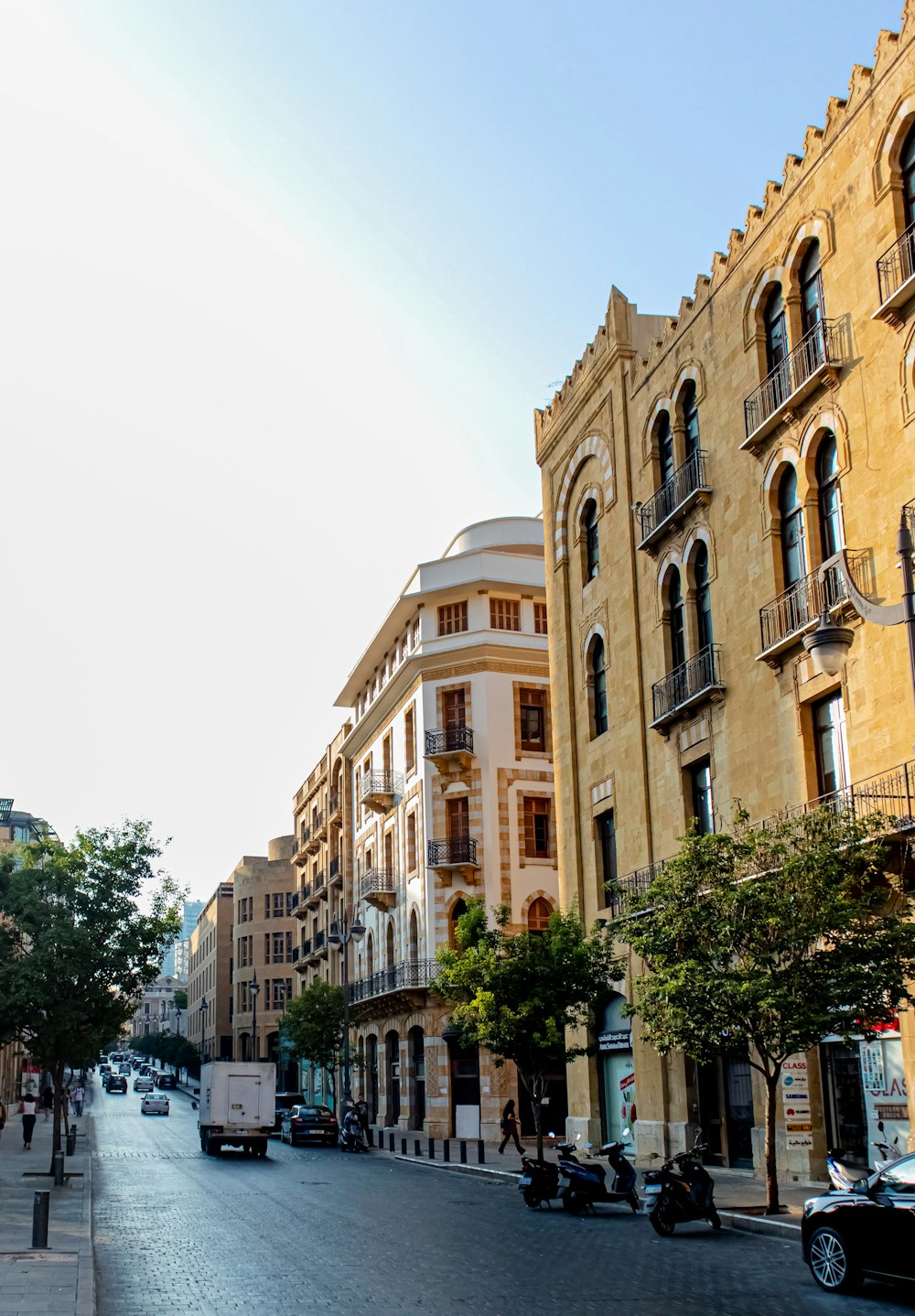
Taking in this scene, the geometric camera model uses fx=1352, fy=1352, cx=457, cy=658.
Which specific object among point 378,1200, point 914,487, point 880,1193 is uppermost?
point 914,487

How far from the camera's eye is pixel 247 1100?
40500 mm

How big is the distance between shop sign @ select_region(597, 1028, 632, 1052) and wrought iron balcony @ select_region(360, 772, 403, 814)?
24.1 meters

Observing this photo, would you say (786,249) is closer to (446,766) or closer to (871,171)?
(871,171)

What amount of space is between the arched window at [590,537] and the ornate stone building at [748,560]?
86mm

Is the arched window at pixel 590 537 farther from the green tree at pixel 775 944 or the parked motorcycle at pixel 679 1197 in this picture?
the parked motorcycle at pixel 679 1197

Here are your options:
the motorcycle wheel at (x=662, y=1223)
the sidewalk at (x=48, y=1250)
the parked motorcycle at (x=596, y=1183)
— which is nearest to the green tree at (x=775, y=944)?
the motorcycle wheel at (x=662, y=1223)

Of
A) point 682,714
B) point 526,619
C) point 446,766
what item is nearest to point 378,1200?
point 682,714

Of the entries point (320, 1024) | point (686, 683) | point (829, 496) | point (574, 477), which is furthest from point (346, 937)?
point (829, 496)

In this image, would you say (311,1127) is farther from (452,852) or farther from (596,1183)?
(596,1183)

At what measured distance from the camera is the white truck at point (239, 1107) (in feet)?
131

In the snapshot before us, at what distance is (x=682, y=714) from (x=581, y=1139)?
11646 mm

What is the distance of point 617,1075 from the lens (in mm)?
31406

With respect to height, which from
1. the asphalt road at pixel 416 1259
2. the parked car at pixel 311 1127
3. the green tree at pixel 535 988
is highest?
the green tree at pixel 535 988

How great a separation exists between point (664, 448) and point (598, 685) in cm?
654
